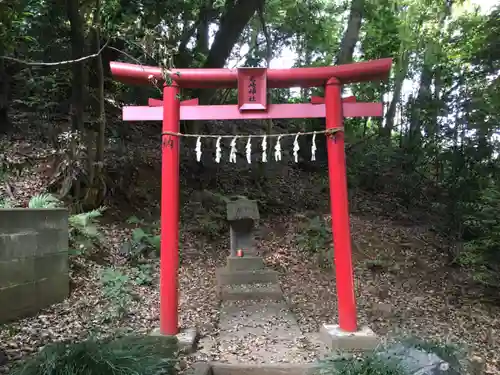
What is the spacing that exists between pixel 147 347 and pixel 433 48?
1193 centimetres

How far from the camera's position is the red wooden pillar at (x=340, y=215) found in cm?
496

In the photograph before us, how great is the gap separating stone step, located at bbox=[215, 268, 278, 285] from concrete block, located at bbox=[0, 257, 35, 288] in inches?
123

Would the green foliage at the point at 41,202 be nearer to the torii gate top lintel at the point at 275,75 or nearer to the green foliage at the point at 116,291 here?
the green foliage at the point at 116,291

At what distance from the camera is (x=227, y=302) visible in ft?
21.9

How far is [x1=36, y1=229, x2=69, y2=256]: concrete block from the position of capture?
17.9 feet

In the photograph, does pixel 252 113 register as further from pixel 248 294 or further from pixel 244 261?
pixel 244 261

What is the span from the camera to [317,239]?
904cm

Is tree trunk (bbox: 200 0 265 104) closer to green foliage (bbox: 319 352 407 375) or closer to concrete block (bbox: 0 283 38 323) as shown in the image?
concrete block (bbox: 0 283 38 323)

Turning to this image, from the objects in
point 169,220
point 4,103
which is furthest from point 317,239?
point 4,103

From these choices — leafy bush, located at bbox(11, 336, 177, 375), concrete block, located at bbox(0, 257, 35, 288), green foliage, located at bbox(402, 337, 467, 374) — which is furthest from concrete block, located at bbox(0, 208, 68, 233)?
green foliage, located at bbox(402, 337, 467, 374)

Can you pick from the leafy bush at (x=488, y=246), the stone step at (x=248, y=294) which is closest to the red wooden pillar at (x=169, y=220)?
the stone step at (x=248, y=294)

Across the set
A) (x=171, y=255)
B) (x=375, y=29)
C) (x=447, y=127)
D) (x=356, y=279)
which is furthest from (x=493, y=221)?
(x=375, y=29)

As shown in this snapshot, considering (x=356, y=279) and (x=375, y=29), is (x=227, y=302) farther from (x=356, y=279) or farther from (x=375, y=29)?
(x=375, y=29)

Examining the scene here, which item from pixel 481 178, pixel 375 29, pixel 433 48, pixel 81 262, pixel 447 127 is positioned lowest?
pixel 81 262
